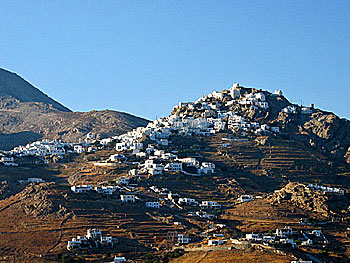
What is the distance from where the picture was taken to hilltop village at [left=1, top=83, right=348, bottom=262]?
204ft

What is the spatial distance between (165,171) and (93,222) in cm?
2280

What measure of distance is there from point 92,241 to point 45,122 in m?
96.1

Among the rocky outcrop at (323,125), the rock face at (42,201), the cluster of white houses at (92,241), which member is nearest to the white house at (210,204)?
the rock face at (42,201)

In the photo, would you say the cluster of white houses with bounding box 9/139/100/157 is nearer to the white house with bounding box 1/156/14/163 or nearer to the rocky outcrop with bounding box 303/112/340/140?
the white house with bounding box 1/156/14/163

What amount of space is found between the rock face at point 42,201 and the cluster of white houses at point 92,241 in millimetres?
6924

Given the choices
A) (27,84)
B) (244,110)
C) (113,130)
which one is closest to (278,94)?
(244,110)

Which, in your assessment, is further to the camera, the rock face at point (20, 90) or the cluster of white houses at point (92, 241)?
the rock face at point (20, 90)

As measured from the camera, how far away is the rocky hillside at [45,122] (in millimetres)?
139875

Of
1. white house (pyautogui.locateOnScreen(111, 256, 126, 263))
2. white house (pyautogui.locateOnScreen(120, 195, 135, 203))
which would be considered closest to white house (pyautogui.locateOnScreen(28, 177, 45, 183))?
white house (pyautogui.locateOnScreen(120, 195, 135, 203))

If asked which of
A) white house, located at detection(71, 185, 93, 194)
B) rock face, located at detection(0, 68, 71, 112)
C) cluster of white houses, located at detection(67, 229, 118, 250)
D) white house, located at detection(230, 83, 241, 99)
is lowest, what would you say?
cluster of white houses, located at detection(67, 229, 118, 250)

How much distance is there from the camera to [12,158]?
98.4 m

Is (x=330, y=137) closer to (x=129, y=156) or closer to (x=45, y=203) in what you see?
(x=129, y=156)

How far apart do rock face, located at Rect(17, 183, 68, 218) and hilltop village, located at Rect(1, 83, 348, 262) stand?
7.95ft

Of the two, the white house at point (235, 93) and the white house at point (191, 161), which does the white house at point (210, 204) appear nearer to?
the white house at point (191, 161)
